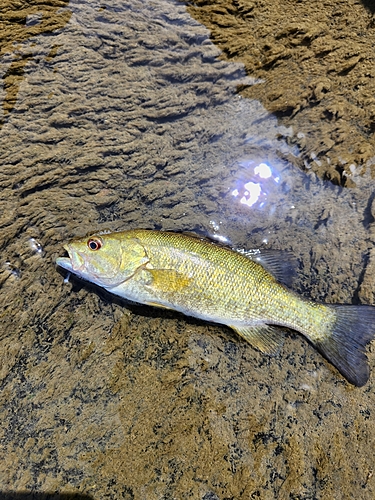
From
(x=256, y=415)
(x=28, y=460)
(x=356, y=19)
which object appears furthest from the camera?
(x=356, y=19)

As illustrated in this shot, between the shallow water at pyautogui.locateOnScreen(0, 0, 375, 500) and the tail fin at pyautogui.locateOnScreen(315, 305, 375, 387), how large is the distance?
4.7 inches

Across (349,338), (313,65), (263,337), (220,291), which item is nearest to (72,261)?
(220,291)

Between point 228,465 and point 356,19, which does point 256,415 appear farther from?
point 356,19

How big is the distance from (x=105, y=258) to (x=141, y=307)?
0.53 metres

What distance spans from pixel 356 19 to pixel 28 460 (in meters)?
4.43

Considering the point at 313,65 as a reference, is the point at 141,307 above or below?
below

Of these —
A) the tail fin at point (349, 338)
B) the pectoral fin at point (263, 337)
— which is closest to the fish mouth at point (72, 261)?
the pectoral fin at point (263, 337)

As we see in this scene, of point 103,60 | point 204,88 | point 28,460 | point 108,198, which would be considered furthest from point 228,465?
point 103,60

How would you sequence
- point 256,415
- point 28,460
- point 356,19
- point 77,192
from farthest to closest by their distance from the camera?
point 356,19, point 77,192, point 256,415, point 28,460

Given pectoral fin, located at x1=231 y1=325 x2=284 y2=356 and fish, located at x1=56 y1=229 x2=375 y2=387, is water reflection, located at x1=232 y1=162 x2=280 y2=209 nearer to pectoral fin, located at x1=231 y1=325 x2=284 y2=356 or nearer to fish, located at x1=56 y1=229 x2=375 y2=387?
fish, located at x1=56 y1=229 x2=375 y2=387

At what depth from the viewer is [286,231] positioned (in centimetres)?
329

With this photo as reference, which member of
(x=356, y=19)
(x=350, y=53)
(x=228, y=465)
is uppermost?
(x=356, y=19)

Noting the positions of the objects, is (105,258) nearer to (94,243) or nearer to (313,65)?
(94,243)

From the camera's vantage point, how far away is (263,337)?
9.67 feet
